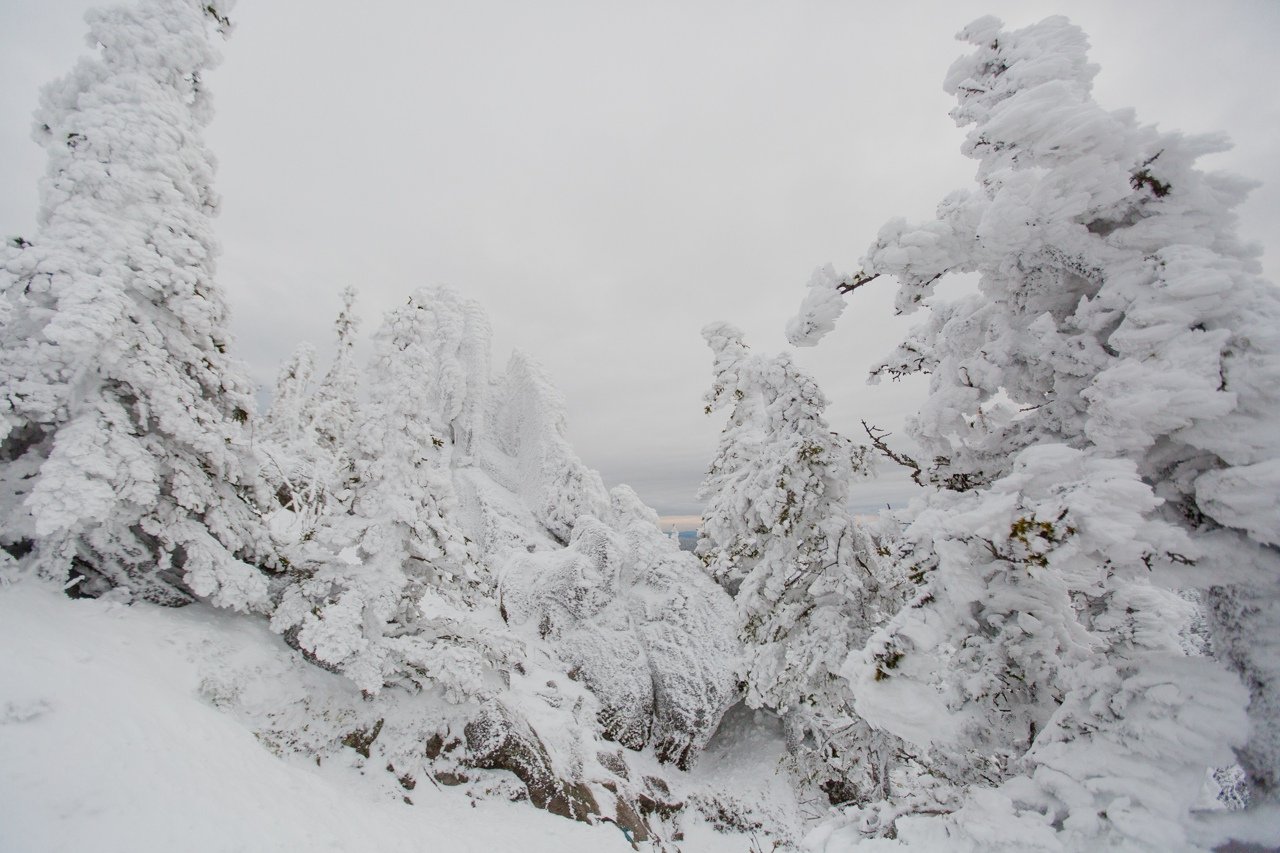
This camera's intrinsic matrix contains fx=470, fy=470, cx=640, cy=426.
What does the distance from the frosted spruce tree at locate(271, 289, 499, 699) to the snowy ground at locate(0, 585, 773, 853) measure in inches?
67.9

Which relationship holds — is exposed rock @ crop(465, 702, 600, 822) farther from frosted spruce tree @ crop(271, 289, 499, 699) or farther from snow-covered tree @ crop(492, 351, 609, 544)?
snow-covered tree @ crop(492, 351, 609, 544)

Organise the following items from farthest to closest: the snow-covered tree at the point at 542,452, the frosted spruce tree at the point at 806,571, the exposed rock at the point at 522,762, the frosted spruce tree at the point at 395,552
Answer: the snow-covered tree at the point at 542,452 < the exposed rock at the point at 522,762 < the frosted spruce tree at the point at 395,552 < the frosted spruce tree at the point at 806,571

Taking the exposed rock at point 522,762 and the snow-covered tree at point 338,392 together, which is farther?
the snow-covered tree at point 338,392

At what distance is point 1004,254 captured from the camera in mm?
3859

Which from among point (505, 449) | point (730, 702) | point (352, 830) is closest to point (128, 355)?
point (352, 830)

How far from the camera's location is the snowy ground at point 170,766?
5883 millimetres

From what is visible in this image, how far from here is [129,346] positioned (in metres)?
9.53

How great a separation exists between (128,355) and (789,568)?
14.2 metres

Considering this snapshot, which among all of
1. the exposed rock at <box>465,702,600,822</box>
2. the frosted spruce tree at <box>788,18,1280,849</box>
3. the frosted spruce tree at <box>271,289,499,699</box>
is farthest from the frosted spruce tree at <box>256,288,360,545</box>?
the frosted spruce tree at <box>788,18,1280,849</box>

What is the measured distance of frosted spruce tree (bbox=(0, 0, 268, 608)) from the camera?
9.00m

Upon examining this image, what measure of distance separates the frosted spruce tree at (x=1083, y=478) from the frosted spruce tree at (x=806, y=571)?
4.49 meters

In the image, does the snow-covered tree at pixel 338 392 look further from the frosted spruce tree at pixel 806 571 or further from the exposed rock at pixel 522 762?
the frosted spruce tree at pixel 806 571

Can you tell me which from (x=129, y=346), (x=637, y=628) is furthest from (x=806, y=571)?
(x=129, y=346)

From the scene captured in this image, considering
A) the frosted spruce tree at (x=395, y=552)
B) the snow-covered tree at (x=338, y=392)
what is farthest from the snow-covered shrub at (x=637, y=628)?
the snow-covered tree at (x=338, y=392)
